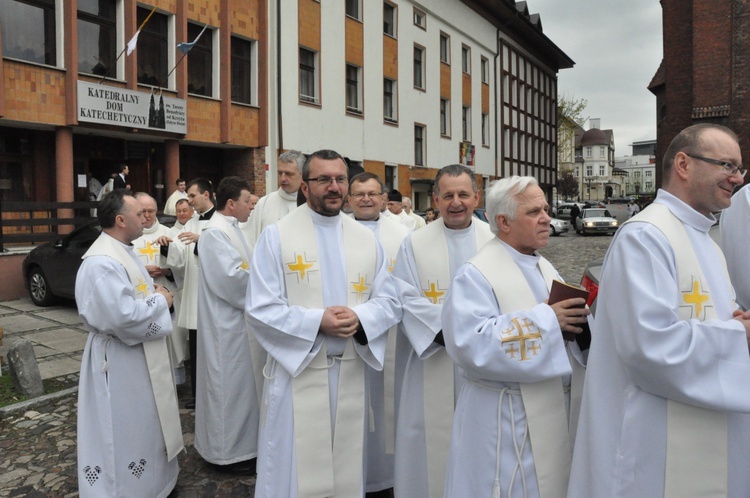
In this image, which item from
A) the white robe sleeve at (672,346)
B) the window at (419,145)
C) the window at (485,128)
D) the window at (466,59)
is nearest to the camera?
the white robe sleeve at (672,346)

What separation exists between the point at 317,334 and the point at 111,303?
4.11ft

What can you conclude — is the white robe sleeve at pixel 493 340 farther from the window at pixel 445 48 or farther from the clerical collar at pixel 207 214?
the window at pixel 445 48

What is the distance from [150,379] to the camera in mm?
3939

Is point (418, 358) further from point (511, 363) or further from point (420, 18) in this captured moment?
point (420, 18)

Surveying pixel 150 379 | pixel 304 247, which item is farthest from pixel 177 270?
pixel 304 247

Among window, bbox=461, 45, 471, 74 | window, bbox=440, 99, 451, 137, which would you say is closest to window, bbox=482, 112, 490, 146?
window, bbox=461, 45, 471, 74

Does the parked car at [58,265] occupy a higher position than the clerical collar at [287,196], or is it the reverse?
the clerical collar at [287,196]

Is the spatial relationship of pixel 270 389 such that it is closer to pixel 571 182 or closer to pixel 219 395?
pixel 219 395

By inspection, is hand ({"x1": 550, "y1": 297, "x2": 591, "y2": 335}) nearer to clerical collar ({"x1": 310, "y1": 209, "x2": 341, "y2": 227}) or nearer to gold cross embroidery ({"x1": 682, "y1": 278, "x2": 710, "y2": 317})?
gold cross embroidery ({"x1": 682, "y1": 278, "x2": 710, "y2": 317})

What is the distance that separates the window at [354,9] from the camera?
71.2ft

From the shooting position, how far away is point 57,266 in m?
10.5

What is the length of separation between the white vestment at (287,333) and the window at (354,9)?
1978 centimetres

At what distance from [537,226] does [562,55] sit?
4392 cm

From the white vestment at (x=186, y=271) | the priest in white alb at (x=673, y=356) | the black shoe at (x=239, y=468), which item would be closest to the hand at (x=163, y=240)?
the white vestment at (x=186, y=271)
